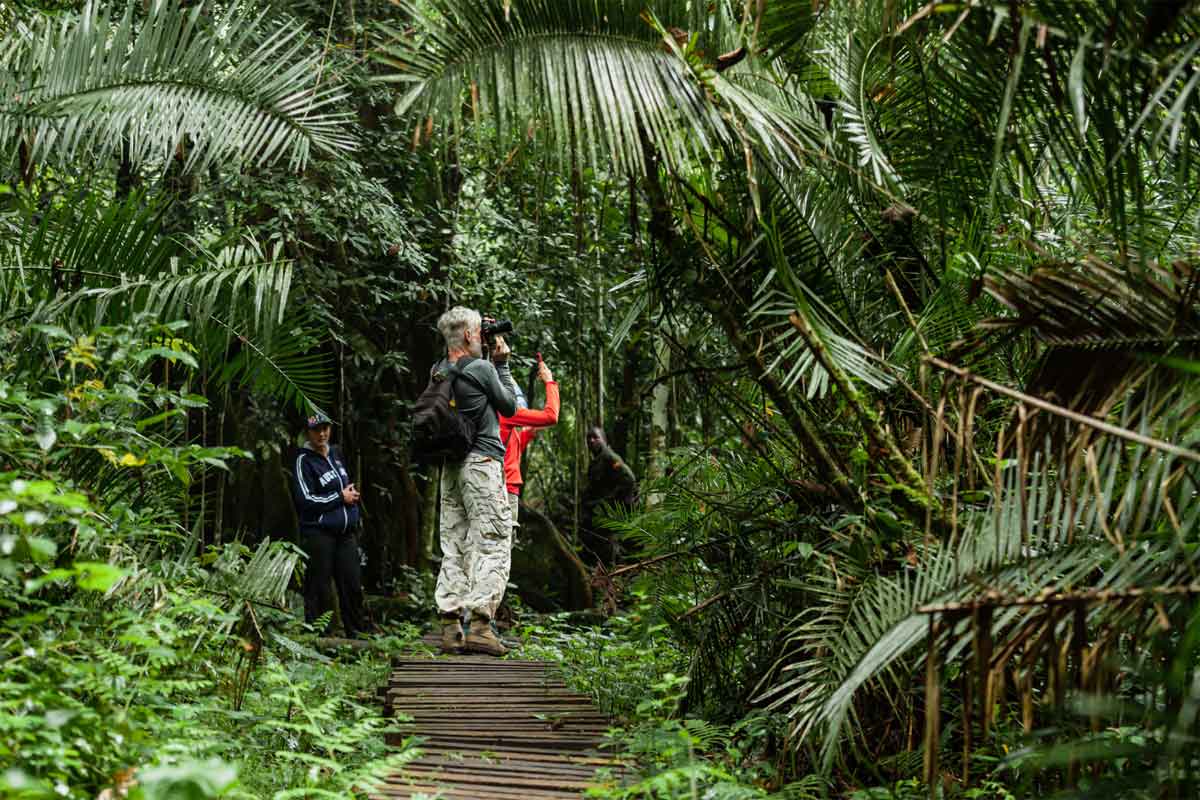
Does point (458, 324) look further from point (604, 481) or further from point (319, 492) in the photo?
point (604, 481)

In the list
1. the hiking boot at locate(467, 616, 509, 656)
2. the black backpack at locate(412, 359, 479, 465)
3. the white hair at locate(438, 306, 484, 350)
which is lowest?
the hiking boot at locate(467, 616, 509, 656)

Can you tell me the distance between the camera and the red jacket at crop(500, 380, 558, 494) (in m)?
8.24

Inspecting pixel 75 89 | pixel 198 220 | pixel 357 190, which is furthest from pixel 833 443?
pixel 198 220

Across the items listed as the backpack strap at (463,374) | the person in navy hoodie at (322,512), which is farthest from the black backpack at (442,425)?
the person in navy hoodie at (322,512)

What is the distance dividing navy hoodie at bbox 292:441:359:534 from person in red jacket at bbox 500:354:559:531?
49.8 inches

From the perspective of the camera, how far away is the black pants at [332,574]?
9.10 m

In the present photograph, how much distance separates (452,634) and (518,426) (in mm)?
1661

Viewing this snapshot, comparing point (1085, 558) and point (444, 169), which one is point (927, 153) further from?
point (444, 169)

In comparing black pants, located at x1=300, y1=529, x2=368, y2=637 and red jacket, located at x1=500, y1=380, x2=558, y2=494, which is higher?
red jacket, located at x1=500, y1=380, x2=558, y2=494

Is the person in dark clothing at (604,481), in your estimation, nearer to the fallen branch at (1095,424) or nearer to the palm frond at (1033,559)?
the palm frond at (1033,559)

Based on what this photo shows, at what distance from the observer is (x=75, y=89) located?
4.99m

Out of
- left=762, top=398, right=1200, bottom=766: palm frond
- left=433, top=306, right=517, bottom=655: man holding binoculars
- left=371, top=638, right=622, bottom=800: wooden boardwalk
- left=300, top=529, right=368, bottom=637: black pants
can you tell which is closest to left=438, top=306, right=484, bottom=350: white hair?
left=433, top=306, right=517, bottom=655: man holding binoculars

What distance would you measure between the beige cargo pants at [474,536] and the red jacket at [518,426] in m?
0.46

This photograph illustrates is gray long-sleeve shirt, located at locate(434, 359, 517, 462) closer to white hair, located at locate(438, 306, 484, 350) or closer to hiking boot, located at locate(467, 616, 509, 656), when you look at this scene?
white hair, located at locate(438, 306, 484, 350)
